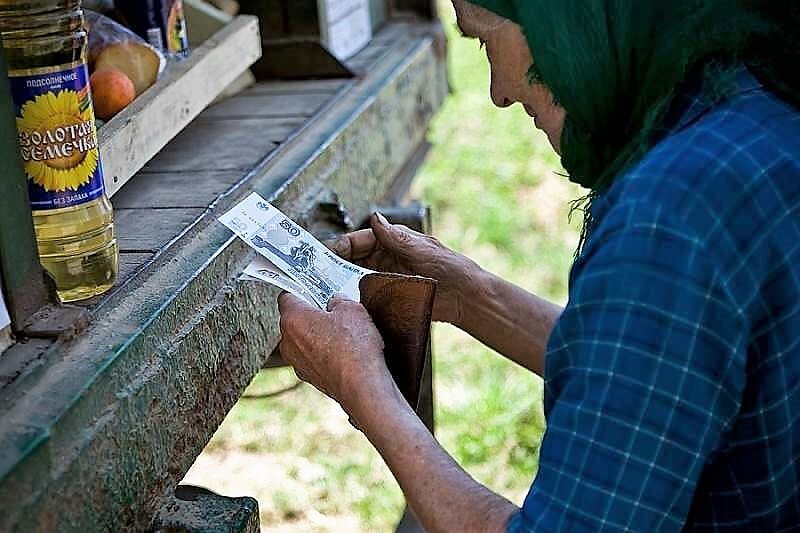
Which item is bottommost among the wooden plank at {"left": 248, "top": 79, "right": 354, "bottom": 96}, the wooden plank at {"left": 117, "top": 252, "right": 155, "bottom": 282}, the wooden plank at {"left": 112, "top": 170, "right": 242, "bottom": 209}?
the wooden plank at {"left": 248, "top": 79, "right": 354, "bottom": 96}

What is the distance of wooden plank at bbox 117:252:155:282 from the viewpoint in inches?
53.6

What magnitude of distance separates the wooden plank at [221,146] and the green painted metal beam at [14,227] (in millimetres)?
654

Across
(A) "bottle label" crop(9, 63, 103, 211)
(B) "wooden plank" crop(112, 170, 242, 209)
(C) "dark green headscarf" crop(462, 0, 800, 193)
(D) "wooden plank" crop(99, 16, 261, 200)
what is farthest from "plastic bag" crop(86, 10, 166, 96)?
(C) "dark green headscarf" crop(462, 0, 800, 193)

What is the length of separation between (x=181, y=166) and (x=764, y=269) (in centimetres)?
103

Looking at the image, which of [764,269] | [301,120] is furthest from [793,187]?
[301,120]

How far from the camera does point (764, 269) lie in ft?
3.55

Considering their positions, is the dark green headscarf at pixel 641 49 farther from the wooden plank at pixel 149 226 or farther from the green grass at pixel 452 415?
the green grass at pixel 452 415

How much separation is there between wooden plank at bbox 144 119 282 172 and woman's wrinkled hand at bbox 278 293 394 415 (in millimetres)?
456

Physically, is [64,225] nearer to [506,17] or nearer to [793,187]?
[506,17]

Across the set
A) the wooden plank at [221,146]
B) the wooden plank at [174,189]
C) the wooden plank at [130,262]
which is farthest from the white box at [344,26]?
the wooden plank at [130,262]

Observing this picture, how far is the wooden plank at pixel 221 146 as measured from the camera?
1.84 meters

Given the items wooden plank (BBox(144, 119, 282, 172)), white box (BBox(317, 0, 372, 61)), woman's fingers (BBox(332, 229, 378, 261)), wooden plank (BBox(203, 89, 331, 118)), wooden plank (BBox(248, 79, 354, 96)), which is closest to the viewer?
woman's fingers (BBox(332, 229, 378, 261))

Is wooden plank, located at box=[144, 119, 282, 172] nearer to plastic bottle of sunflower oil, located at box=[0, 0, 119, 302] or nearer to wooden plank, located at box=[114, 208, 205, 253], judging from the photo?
wooden plank, located at box=[114, 208, 205, 253]

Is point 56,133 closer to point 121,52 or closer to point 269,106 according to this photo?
point 121,52
